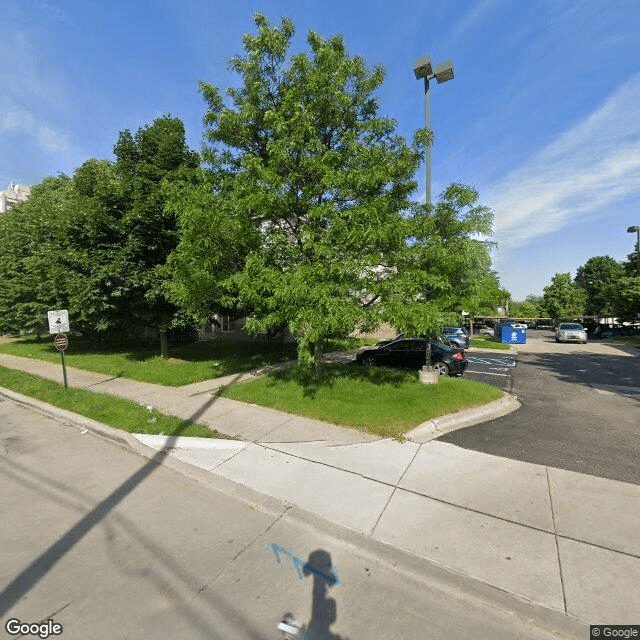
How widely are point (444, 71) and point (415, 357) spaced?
8537 mm

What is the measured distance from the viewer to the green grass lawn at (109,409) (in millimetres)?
6547

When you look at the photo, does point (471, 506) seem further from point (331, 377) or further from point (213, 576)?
point (331, 377)

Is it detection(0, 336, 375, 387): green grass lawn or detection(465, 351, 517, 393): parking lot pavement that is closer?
detection(465, 351, 517, 393): parking lot pavement

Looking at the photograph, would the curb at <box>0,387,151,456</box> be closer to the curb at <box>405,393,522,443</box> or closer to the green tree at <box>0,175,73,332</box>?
the curb at <box>405,393,522,443</box>

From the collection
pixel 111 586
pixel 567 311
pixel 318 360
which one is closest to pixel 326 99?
pixel 318 360

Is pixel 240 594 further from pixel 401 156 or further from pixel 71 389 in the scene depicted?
pixel 71 389

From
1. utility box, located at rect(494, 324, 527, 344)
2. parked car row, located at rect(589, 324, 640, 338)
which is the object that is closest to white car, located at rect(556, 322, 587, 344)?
utility box, located at rect(494, 324, 527, 344)

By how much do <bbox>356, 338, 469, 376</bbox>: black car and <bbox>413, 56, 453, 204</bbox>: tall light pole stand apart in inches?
218

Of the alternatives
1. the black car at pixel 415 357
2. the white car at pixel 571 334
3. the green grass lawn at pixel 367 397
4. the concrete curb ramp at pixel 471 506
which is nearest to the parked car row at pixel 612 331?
the white car at pixel 571 334

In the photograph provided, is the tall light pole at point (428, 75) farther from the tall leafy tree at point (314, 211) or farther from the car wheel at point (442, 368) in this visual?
the car wheel at point (442, 368)

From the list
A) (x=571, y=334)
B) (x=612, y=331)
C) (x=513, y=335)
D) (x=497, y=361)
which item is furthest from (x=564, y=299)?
(x=497, y=361)

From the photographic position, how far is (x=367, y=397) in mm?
7941

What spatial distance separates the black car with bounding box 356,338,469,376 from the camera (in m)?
11.8

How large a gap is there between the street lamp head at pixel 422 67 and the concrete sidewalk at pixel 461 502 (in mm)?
9031
